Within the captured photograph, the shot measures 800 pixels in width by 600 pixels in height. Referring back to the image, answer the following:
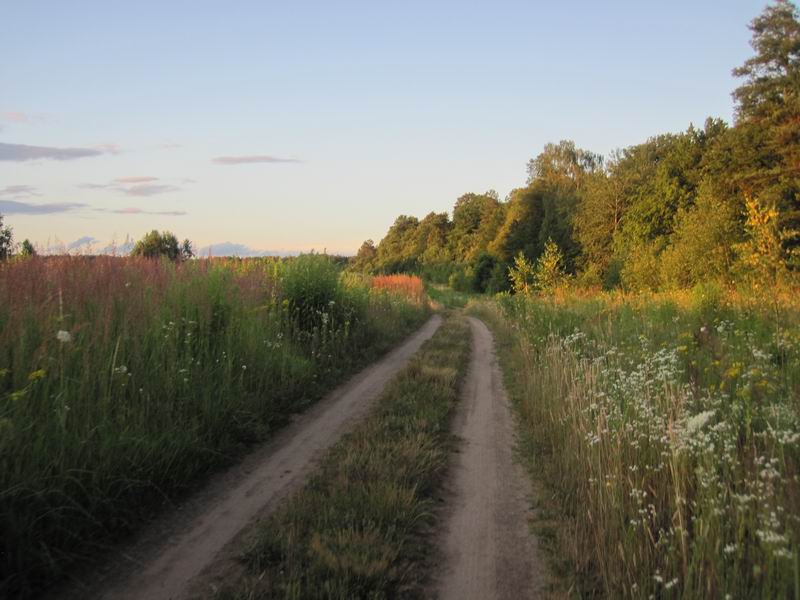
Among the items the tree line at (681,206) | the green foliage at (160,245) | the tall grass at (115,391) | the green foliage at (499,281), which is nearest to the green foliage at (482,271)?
the tree line at (681,206)

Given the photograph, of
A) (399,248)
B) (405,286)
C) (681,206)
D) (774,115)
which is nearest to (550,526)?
(405,286)

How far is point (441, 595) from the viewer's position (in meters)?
3.55

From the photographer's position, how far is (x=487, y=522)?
4.66 metres

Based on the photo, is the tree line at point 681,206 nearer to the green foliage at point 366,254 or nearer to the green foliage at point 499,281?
the green foliage at point 499,281

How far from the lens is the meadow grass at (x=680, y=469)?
124 inches

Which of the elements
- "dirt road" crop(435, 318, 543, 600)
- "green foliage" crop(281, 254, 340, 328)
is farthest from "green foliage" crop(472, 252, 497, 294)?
"dirt road" crop(435, 318, 543, 600)

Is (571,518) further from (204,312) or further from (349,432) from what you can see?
(204,312)

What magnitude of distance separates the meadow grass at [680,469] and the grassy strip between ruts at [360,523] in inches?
45.5

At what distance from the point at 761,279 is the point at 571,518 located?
8551 mm

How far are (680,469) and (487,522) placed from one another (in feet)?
5.45

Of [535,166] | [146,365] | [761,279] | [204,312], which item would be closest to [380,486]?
[146,365]

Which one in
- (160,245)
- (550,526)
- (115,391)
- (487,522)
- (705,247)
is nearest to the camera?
(550,526)

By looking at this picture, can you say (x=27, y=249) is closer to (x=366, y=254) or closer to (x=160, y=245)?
(x=160, y=245)

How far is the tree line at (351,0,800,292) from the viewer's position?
26.3 m
